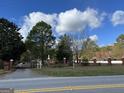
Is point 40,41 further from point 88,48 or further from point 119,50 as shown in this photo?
point 119,50

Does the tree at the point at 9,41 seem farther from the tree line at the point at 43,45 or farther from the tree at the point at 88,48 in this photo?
the tree at the point at 88,48

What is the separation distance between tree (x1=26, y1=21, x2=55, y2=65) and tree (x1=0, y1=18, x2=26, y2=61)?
546 inches

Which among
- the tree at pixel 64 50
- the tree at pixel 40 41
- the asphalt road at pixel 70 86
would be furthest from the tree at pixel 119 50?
the asphalt road at pixel 70 86

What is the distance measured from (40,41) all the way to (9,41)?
67.0 ft

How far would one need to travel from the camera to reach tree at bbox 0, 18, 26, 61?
111169 millimetres

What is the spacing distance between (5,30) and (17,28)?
450 centimetres

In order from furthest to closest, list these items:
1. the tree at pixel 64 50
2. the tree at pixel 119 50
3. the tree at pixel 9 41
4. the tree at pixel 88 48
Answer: the tree at pixel 119 50
the tree at pixel 88 48
the tree at pixel 64 50
the tree at pixel 9 41

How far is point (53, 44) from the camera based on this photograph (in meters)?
135

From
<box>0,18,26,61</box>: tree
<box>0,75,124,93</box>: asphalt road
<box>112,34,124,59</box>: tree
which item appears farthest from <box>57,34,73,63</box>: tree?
<box>0,75,124,93</box>: asphalt road

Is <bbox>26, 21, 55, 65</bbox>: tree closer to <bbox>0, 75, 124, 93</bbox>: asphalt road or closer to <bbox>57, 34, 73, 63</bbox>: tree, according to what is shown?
<bbox>57, 34, 73, 63</bbox>: tree

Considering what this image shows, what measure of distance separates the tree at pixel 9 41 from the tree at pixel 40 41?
1387cm

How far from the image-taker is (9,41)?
114 metres

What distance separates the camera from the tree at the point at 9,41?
11117 cm

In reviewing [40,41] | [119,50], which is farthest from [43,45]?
[119,50]
